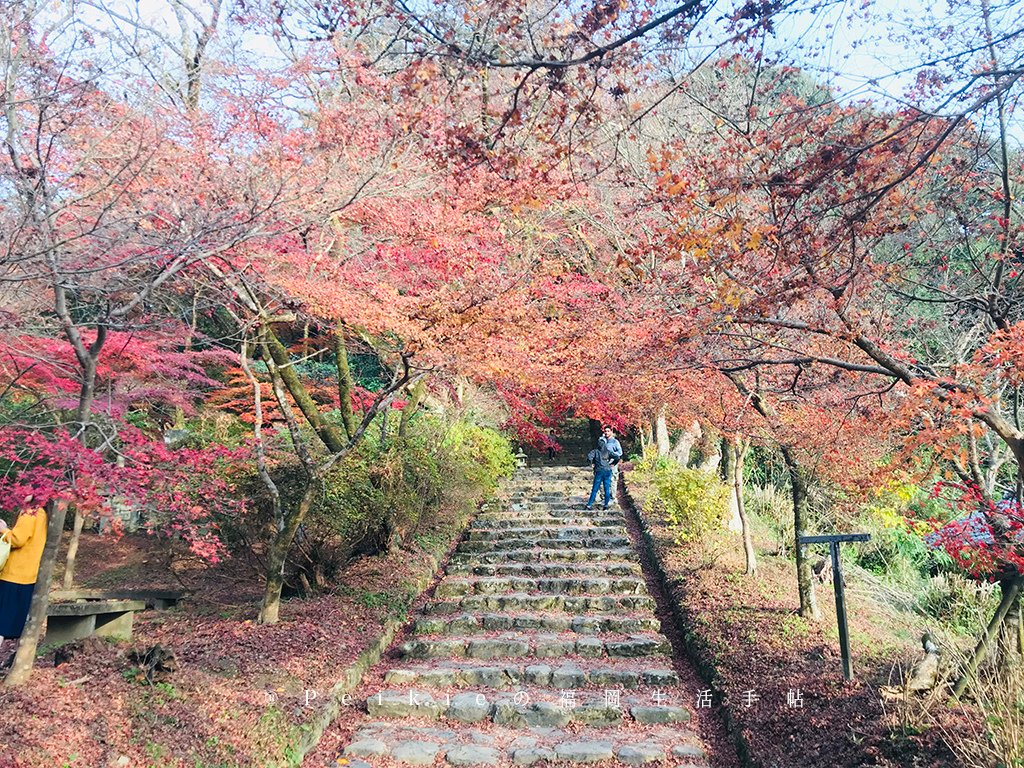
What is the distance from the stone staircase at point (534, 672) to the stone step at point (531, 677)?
0.03 feet

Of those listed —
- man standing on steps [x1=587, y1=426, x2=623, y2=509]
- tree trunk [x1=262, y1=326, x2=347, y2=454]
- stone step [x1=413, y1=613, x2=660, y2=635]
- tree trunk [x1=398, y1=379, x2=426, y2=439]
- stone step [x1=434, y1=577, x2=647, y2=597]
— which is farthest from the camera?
man standing on steps [x1=587, y1=426, x2=623, y2=509]

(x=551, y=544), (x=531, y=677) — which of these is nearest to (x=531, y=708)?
(x=531, y=677)

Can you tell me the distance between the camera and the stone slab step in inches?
432

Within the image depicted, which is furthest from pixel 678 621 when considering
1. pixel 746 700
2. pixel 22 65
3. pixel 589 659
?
pixel 22 65

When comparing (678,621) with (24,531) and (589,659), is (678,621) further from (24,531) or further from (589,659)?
(24,531)

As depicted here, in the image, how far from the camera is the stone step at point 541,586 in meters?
9.12

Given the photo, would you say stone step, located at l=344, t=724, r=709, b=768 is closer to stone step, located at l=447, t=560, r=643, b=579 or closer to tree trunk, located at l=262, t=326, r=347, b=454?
stone step, located at l=447, t=560, r=643, b=579

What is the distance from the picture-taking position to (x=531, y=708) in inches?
237

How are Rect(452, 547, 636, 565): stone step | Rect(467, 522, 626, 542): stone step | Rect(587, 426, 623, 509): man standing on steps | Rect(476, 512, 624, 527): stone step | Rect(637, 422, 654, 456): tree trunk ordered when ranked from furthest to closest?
1. Rect(637, 422, 654, 456): tree trunk
2. Rect(587, 426, 623, 509): man standing on steps
3. Rect(476, 512, 624, 527): stone step
4. Rect(467, 522, 626, 542): stone step
5. Rect(452, 547, 636, 565): stone step

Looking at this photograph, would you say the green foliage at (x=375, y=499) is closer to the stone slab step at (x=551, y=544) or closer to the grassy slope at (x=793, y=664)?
the stone slab step at (x=551, y=544)

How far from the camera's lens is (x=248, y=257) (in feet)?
25.7

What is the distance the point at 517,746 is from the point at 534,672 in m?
1.26

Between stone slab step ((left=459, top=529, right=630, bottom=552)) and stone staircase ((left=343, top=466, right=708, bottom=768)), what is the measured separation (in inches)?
0.7

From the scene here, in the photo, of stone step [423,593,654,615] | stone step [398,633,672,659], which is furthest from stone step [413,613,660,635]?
stone step [398,633,672,659]
